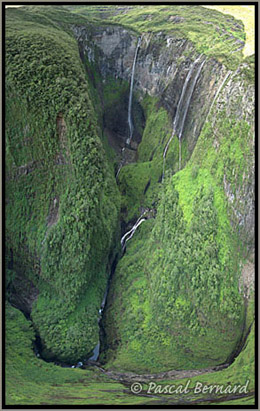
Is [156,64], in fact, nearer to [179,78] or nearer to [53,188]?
[179,78]

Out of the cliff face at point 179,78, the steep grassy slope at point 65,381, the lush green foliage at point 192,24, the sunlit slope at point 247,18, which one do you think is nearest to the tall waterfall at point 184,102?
the cliff face at point 179,78

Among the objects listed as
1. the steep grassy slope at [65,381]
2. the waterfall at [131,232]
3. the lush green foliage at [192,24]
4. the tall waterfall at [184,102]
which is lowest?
the steep grassy slope at [65,381]

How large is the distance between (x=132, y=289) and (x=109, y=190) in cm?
563

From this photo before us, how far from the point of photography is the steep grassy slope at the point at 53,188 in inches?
741

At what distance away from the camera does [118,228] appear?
23172 millimetres

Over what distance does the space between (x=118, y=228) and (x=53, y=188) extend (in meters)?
5.30

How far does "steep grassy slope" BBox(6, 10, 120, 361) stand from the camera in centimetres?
1881

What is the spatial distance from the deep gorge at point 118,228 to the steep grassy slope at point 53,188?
0.18 feet

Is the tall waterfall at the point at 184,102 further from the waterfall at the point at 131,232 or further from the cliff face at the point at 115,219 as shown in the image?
the waterfall at the point at 131,232

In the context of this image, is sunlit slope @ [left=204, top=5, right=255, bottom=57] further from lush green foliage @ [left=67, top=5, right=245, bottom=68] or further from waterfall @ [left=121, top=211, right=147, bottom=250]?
waterfall @ [left=121, top=211, right=147, bottom=250]

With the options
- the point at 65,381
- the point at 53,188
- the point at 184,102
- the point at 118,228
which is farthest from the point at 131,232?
the point at 65,381

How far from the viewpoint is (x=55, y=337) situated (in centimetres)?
1869

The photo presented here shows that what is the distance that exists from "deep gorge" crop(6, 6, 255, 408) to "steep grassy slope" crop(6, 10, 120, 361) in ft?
0.18

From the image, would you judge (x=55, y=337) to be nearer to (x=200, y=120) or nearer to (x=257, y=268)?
(x=257, y=268)
